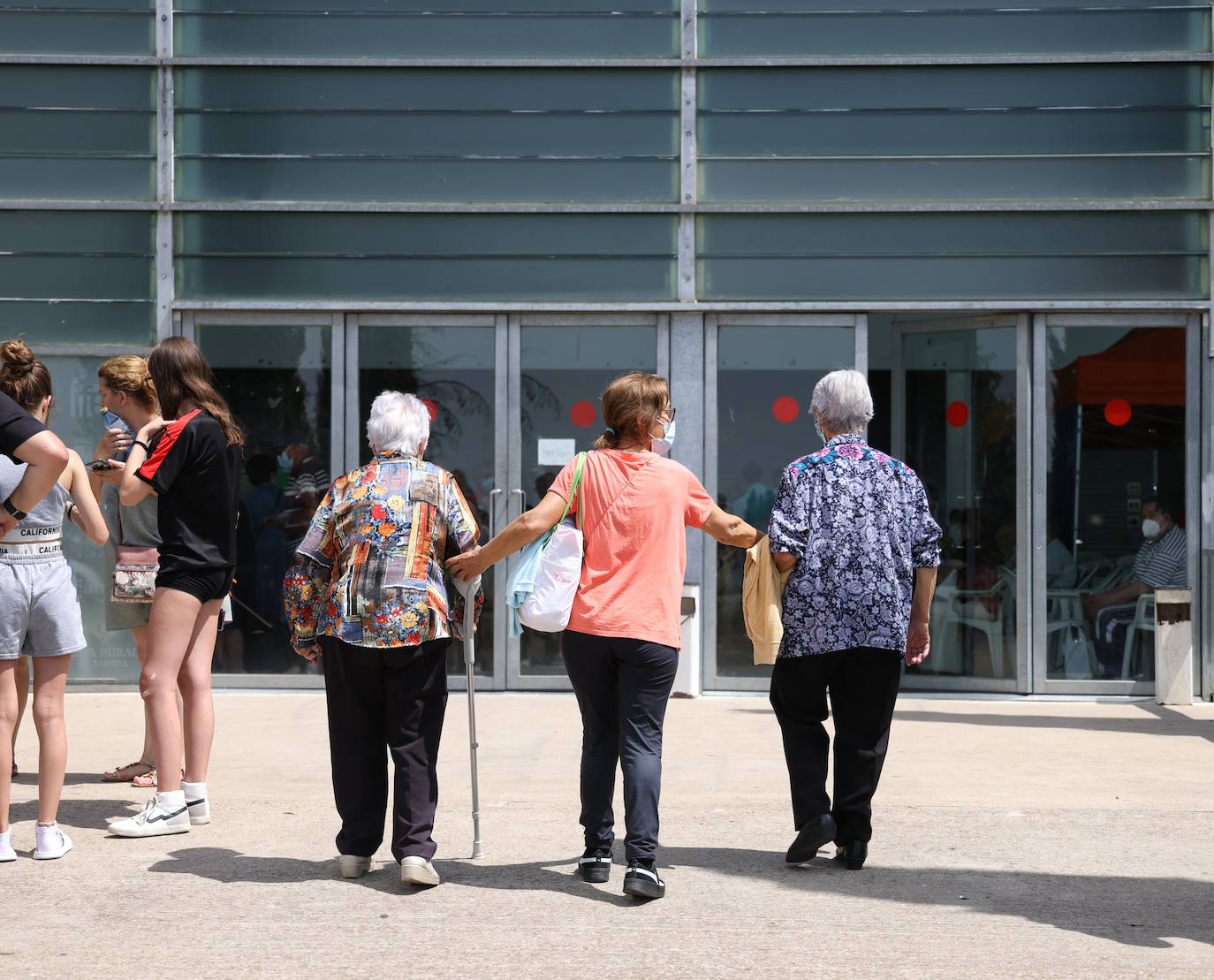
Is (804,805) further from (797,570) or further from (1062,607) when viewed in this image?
(1062,607)

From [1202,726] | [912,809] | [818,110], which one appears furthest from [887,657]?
[818,110]

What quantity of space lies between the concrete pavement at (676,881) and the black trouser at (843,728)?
0.23 m

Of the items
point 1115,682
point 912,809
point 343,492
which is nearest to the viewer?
point 343,492

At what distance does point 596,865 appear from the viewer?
15.7ft

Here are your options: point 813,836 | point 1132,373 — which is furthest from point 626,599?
point 1132,373

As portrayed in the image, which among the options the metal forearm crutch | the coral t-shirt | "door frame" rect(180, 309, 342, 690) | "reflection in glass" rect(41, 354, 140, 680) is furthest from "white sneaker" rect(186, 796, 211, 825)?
"reflection in glass" rect(41, 354, 140, 680)

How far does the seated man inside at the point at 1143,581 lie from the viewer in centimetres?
952

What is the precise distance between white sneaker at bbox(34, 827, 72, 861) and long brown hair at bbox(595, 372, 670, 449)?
2567 millimetres

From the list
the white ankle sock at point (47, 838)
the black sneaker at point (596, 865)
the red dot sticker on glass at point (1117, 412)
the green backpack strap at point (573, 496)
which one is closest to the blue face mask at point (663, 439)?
the green backpack strap at point (573, 496)

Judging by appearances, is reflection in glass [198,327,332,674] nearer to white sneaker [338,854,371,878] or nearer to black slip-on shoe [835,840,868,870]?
white sneaker [338,854,371,878]

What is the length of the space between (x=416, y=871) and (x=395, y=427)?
1.51 metres

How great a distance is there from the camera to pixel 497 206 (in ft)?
32.0

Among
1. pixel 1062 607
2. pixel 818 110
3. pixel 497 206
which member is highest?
pixel 818 110

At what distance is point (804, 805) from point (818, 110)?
6.19m
